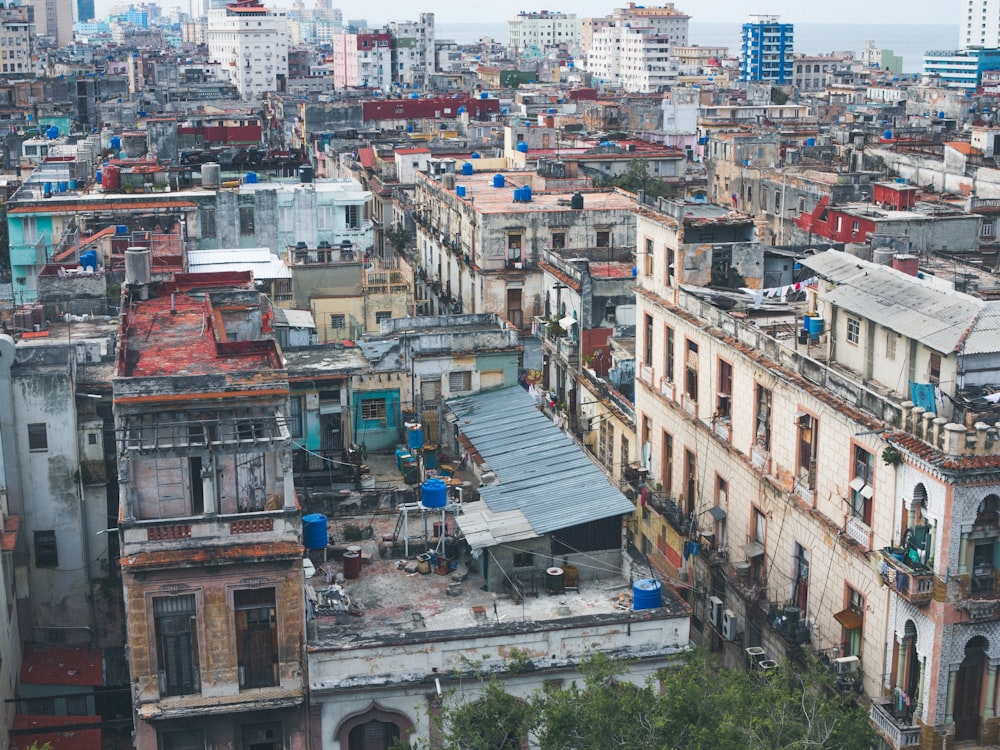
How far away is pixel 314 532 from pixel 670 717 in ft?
42.0

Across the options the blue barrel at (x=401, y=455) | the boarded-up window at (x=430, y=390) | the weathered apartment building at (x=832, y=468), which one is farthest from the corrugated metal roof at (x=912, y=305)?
the boarded-up window at (x=430, y=390)

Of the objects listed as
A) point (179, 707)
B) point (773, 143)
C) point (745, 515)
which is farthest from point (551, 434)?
point (773, 143)

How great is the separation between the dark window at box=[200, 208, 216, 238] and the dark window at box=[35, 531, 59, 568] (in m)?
33.9

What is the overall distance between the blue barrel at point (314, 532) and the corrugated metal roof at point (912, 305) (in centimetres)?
1514

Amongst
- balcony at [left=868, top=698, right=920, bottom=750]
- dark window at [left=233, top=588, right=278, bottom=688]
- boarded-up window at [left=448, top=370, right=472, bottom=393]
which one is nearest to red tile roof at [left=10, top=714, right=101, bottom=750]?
dark window at [left=233, top=588, right=278, bottom=688]

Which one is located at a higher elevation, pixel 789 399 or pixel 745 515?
pixel 789 399

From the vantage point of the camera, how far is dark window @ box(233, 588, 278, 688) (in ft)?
104

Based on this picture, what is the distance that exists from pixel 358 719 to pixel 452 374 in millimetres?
21675

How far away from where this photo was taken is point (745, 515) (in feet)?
136

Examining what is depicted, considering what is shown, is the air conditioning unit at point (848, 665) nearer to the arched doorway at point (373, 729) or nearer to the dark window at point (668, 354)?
the arched doorway at point (373, 729)

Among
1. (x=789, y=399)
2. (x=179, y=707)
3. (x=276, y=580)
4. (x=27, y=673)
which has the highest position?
(x=789, y=399)

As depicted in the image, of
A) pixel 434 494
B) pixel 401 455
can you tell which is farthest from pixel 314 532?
pixel 401 455

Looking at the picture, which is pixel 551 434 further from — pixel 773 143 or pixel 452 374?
pixel 773 143

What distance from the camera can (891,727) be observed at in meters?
32.0
